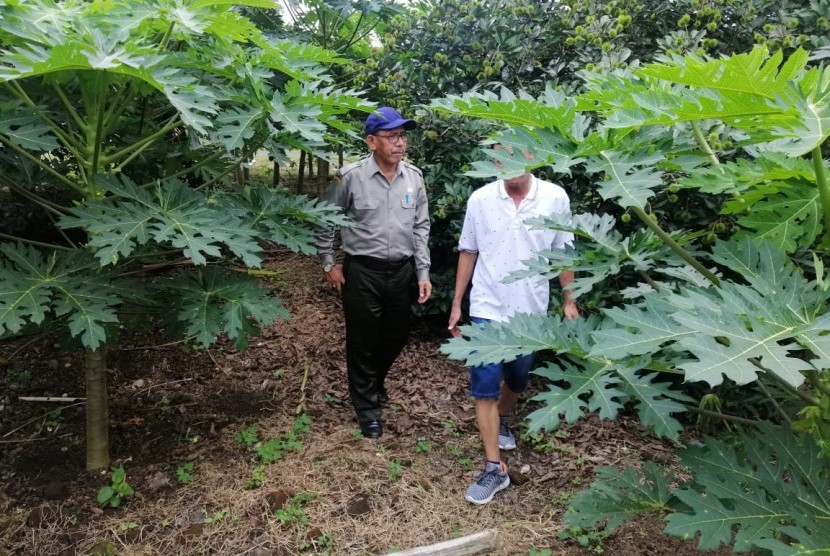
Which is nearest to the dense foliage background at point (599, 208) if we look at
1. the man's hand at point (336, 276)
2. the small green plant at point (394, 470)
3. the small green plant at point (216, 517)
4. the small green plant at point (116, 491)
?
the small green plant at point (116, 491)

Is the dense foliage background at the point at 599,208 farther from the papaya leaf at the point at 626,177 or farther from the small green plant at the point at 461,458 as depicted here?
the small green plant at the point at 461,458

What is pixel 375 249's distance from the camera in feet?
10.9

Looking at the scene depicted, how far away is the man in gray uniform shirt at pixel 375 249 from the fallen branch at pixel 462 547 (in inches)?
43.1

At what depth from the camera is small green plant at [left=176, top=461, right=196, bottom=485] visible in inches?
113

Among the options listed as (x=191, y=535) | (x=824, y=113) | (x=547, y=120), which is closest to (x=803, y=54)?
(x=824, y=113)

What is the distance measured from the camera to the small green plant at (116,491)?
2660 mm

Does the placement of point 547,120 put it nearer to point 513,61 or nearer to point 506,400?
point 506,400

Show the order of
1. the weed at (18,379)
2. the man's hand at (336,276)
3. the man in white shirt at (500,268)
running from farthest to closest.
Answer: the weed at (18,379), the man's hand at (336,276), the man in white shirt at (500,268)

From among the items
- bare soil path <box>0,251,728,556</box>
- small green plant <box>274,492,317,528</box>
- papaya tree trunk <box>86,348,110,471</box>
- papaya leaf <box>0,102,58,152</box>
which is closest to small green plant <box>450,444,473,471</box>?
bare soil path <box>0,251,728,556</box>

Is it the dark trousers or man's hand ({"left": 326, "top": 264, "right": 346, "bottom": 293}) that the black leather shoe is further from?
man's hand ({"left": 326, "top": 264, "right": 346, "bottom": 293})

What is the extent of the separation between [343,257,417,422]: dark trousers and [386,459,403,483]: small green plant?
1.22 ft

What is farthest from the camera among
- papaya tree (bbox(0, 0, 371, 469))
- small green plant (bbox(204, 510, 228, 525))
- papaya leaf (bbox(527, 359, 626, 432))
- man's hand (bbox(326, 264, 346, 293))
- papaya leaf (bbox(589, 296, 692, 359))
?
man's hand (bbox(326, 264, 346, 293))

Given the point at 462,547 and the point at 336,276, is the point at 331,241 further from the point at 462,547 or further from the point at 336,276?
the point at 462,547

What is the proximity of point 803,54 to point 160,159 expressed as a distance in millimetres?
3227
